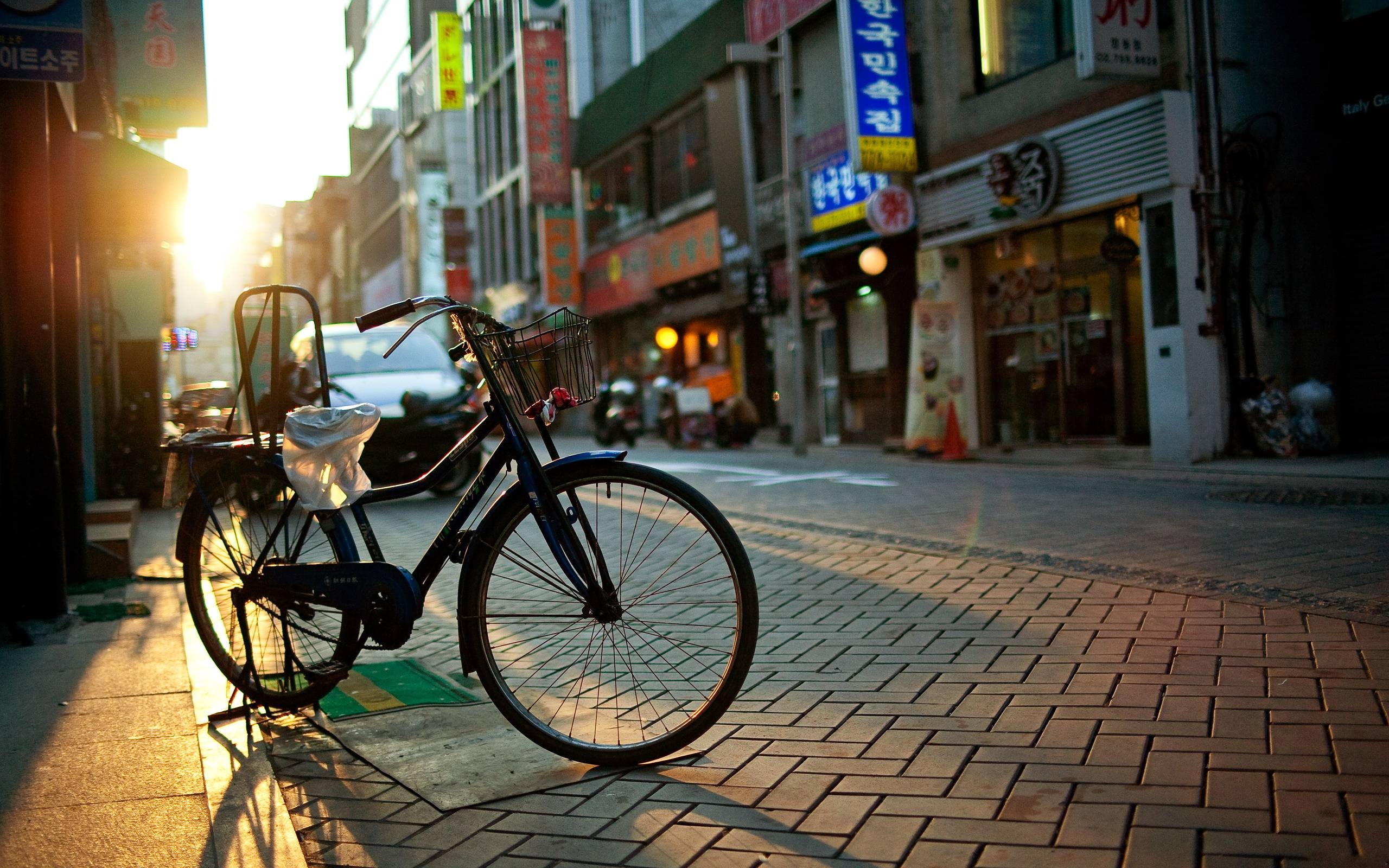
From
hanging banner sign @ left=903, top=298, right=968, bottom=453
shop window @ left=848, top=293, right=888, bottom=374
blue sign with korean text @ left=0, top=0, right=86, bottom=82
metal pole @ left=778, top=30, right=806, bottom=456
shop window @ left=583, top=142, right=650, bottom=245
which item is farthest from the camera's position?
shop window @ left=583, top=142, right=650, bottom=245

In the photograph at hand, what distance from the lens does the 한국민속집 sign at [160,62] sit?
40.2 feet

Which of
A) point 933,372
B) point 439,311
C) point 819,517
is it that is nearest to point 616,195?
point 933,372

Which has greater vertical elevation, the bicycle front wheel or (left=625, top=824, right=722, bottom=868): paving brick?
the bicycle front wheel

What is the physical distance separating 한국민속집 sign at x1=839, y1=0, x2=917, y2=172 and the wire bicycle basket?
52.7 feet

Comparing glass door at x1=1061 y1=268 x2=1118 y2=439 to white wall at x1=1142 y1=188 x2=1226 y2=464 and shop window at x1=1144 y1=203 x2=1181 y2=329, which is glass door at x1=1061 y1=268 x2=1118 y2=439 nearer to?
shop window at x1=1144 y1=203 x2=1181 y2=329

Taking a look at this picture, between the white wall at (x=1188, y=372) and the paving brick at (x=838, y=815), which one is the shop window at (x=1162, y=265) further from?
the paving brick at (x=838, y=815)

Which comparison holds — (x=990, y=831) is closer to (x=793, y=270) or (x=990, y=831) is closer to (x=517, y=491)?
(x=517, y=491)

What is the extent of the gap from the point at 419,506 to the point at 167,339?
8.75 m

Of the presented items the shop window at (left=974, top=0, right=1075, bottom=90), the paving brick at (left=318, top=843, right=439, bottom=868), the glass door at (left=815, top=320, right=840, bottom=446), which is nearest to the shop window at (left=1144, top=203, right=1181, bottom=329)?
the shop window at (left=974, top=0, right=1075, bottom=90)

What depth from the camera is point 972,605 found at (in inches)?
199

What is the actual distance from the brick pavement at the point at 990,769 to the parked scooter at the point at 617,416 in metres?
18.0

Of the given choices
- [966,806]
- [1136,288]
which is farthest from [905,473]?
[966,806]

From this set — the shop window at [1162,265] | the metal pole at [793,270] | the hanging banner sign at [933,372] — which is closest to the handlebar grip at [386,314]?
the shop window at [1162,265]

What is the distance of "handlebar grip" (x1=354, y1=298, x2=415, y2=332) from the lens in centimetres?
321
